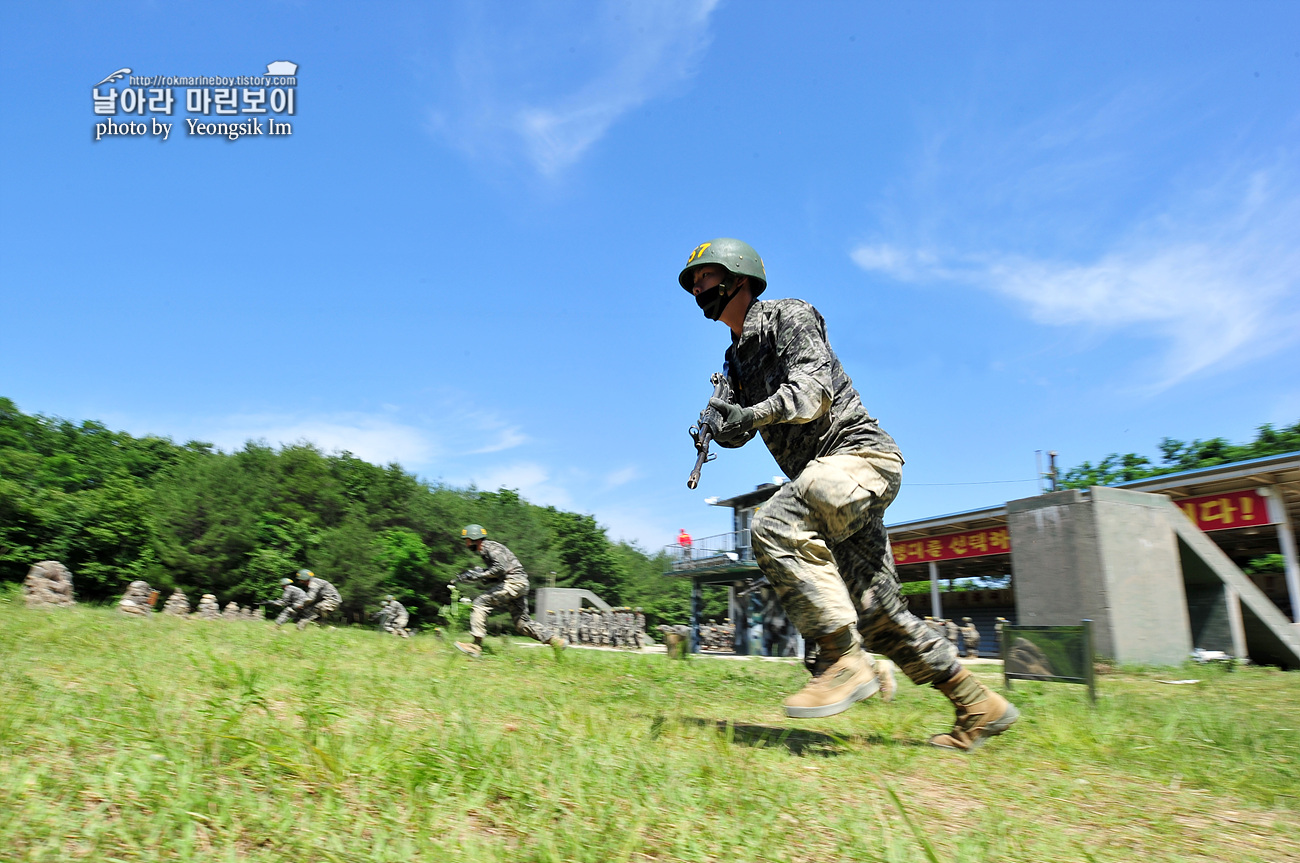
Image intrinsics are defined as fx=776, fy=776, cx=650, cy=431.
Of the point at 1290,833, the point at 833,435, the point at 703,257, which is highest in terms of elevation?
the point at 703,257

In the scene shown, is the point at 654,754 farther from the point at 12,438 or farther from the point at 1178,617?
the point at 12,438

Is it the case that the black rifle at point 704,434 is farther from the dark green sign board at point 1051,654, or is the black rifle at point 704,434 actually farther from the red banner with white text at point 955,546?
the red banner with white text at point 955,546

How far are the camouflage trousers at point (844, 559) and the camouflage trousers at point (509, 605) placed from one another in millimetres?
6467

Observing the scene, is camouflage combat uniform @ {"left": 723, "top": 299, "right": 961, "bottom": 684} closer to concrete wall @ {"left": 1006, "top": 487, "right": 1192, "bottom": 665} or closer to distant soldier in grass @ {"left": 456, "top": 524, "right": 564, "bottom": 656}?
distant soldier in grass @ {"left": 456, "top": 524, "right": 564, "bottom": 656}

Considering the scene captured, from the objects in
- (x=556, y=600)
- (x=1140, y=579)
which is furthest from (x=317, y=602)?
(x=556, y=600)

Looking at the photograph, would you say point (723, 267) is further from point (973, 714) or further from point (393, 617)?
point (393, 617)

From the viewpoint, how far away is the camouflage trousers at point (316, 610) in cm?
1728

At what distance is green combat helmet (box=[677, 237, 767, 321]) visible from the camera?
3.28m

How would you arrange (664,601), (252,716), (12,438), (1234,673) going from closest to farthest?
1. (252,716)
2. (1234,673)
3. (12,438)
4. (664,601)

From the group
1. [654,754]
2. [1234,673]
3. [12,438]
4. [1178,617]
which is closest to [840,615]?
[654,754]

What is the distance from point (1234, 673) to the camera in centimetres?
867

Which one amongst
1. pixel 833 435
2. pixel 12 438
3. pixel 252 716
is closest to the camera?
pixel 252 716

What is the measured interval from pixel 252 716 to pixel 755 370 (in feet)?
7.24

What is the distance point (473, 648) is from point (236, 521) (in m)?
28.5
